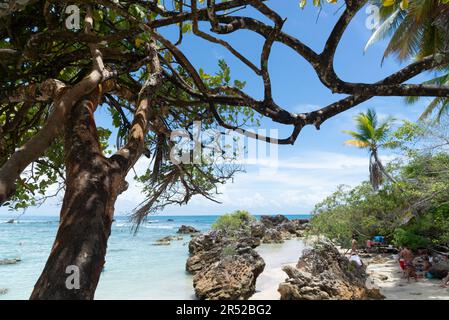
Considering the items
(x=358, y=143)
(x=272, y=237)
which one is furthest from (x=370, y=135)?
(x=272, y=237)

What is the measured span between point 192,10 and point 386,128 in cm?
2696

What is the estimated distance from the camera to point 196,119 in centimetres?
485

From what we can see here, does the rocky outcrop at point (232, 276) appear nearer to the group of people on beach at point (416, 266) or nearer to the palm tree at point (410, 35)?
the group of people on beach at point (416, 266)

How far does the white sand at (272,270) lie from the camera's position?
12751mm

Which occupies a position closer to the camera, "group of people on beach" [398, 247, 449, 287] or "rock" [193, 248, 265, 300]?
"rock" [193, 248, 265, 300]

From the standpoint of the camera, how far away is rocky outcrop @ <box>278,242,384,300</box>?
31.9 ft

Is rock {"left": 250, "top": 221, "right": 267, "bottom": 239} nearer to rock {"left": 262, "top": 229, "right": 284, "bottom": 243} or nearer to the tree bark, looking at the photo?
rock {"left": 262, "top": 229, "right": 284, "bottom": 243}

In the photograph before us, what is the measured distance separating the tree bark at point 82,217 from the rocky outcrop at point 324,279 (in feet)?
28.5

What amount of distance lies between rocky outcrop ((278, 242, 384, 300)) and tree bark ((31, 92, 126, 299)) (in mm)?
8678

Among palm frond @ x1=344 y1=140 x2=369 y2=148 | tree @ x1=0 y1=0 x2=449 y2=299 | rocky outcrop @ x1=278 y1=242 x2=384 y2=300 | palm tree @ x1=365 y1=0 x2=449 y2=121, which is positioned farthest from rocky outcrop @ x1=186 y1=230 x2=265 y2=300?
palm frond @ x1=344 y1=140 x2=369 y2=148

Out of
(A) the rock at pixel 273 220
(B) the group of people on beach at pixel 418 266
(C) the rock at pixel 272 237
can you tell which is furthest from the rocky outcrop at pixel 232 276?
(A) the rock at pixel 273 220

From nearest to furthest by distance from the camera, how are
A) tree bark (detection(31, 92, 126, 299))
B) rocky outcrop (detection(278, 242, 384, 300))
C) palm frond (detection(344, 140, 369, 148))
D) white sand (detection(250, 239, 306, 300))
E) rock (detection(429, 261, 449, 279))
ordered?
1. tree bark (detection(31, 92, 126, 299))
2. rocky outcrop (detection(278, 242, 384, 300))
3. white sand (detection(250, 239, 306, 300))
4. rock (detection(429, 261, 449, 279))
5. palm frond (detection(344, 140, 369, 148))

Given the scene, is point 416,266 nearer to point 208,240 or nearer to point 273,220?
point 208,240
